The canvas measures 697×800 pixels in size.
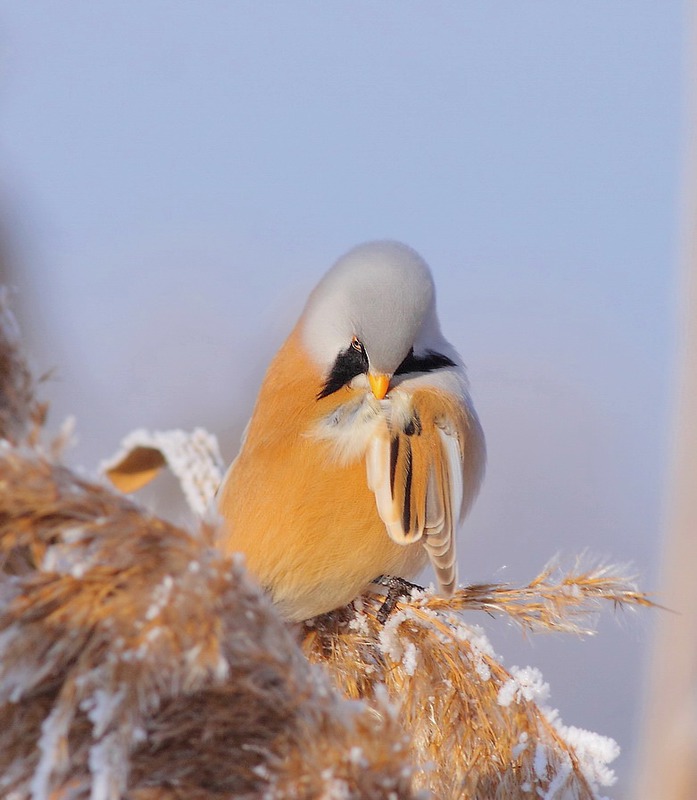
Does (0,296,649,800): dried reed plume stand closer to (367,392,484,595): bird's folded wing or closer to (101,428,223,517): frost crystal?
(367,392,484,595): bird's folded wing

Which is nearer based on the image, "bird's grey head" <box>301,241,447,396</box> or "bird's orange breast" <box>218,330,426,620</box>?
"bird's orange breast" <box>218,330,426,620</box>

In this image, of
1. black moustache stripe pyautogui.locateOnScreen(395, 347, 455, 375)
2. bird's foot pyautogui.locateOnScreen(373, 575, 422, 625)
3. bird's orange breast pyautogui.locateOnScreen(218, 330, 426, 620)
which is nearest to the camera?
bird's foot pyautogui.locateOnScreen(373, 575, 422, 625)

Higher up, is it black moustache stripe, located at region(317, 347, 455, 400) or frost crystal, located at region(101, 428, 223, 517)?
black moustache stripe, located at region(317, 347, 455, 400)

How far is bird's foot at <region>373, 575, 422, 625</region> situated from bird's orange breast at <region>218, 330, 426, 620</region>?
20 millimetres

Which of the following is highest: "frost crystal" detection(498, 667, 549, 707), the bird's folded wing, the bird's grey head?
the bird's grey head

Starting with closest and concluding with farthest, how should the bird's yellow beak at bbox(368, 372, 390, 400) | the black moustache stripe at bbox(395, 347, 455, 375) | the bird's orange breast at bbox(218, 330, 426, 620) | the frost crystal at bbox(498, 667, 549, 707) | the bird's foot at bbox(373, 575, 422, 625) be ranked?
the frost crystal at bbox(498, 667, 549, 707), the bird's foot at bbox(373, 575, 422, 625), the bird's orange breast at bbox(218, 330, 426, 620), the bird's yellow beak at bbox(368, 372, 390, 400), the black moustache stripe at bbox(395, 347, 455, 375)

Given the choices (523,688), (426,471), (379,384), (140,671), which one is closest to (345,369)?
(379,384)

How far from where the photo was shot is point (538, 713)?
0.97 metres

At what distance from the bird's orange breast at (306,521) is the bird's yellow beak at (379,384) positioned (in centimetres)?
6

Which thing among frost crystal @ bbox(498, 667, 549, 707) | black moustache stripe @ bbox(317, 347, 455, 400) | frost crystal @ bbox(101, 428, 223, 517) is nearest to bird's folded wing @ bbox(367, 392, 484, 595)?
black moustache stripe @ bbox(317, 347, 455, 400)

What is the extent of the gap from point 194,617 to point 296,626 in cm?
75

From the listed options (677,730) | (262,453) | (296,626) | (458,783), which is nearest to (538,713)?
(458,783)

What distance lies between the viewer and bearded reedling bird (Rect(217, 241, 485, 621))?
4.33 feet

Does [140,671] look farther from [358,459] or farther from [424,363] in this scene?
[424,363]
